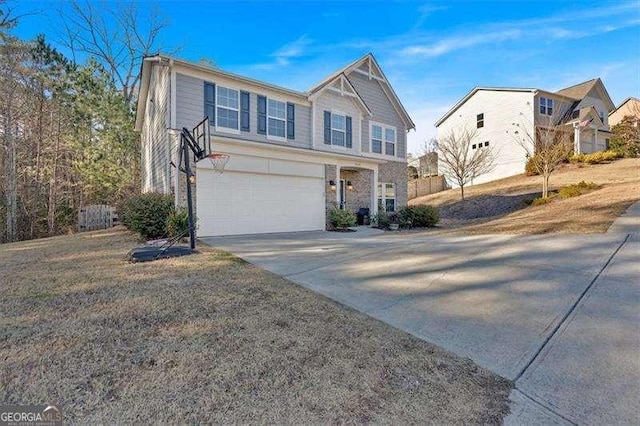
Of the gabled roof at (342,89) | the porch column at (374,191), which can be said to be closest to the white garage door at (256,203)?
the porch column at (374,191)

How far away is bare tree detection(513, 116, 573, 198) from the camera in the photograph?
1657 cm

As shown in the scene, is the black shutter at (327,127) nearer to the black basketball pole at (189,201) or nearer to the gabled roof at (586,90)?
the black basketball pole at (189,201)

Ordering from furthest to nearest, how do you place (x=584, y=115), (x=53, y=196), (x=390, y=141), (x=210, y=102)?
(x=584, y=115)
(x=53, y=196)
(x=390, y=141)
(x=210, y=102)

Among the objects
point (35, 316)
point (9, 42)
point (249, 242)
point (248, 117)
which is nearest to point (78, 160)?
point (9, 42)

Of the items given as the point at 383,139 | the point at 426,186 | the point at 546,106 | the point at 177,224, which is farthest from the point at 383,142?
the point at 546,106

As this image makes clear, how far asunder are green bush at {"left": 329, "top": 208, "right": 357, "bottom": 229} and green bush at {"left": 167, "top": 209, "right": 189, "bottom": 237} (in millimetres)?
6253

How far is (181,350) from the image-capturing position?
2.82 m

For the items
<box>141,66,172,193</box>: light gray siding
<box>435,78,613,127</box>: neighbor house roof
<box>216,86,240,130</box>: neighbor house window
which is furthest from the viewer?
<box>435,78,613,127</box>: neighbor house roof

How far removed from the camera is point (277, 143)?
12891 millimetres

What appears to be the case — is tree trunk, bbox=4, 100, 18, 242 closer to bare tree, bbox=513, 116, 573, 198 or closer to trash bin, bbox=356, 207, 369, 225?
trash bin, bbox=356, 207, 369, 225

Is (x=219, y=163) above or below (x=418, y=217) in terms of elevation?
above

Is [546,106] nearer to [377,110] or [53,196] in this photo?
[377,110]

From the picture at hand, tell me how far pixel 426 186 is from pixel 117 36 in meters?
26.6

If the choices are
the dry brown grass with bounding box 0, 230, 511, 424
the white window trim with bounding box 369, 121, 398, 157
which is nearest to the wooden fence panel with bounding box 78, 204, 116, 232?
the white window trim with bounding box 369, 121, 398, 157
